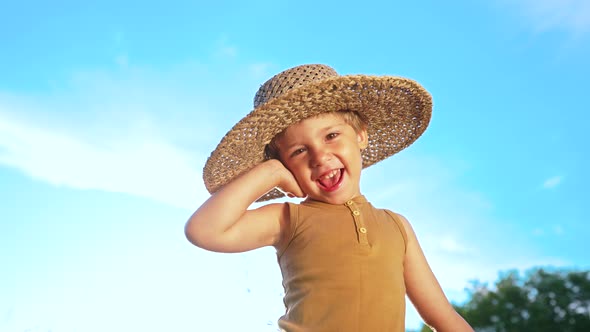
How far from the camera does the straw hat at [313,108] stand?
2.94m

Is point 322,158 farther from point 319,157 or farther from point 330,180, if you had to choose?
point 330,180

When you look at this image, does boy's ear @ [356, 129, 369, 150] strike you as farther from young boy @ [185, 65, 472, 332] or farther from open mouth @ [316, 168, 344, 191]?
open mouth @ [316, 168, 344, 191]

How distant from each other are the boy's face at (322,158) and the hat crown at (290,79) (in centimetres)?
19

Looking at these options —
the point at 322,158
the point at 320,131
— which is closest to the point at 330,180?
the point at 322,158

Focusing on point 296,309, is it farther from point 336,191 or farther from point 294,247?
point 336,191

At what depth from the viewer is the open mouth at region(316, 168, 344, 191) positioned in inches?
118

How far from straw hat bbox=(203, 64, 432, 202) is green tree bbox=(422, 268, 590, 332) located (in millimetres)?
22977

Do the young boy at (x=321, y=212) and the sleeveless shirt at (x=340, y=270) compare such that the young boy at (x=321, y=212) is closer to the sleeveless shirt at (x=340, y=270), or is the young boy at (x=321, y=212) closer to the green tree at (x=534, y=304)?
the sleeveless shirt at (x=340, y=270)

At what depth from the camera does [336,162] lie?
297cm

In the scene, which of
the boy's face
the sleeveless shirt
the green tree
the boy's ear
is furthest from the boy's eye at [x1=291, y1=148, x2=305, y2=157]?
the green tree

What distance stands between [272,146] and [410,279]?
950 millimetres

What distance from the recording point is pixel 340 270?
2.76 metres

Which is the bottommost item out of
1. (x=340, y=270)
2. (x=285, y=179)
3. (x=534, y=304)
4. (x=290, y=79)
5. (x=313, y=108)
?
(x=340, y=270)

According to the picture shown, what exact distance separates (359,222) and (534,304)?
2443 cm
